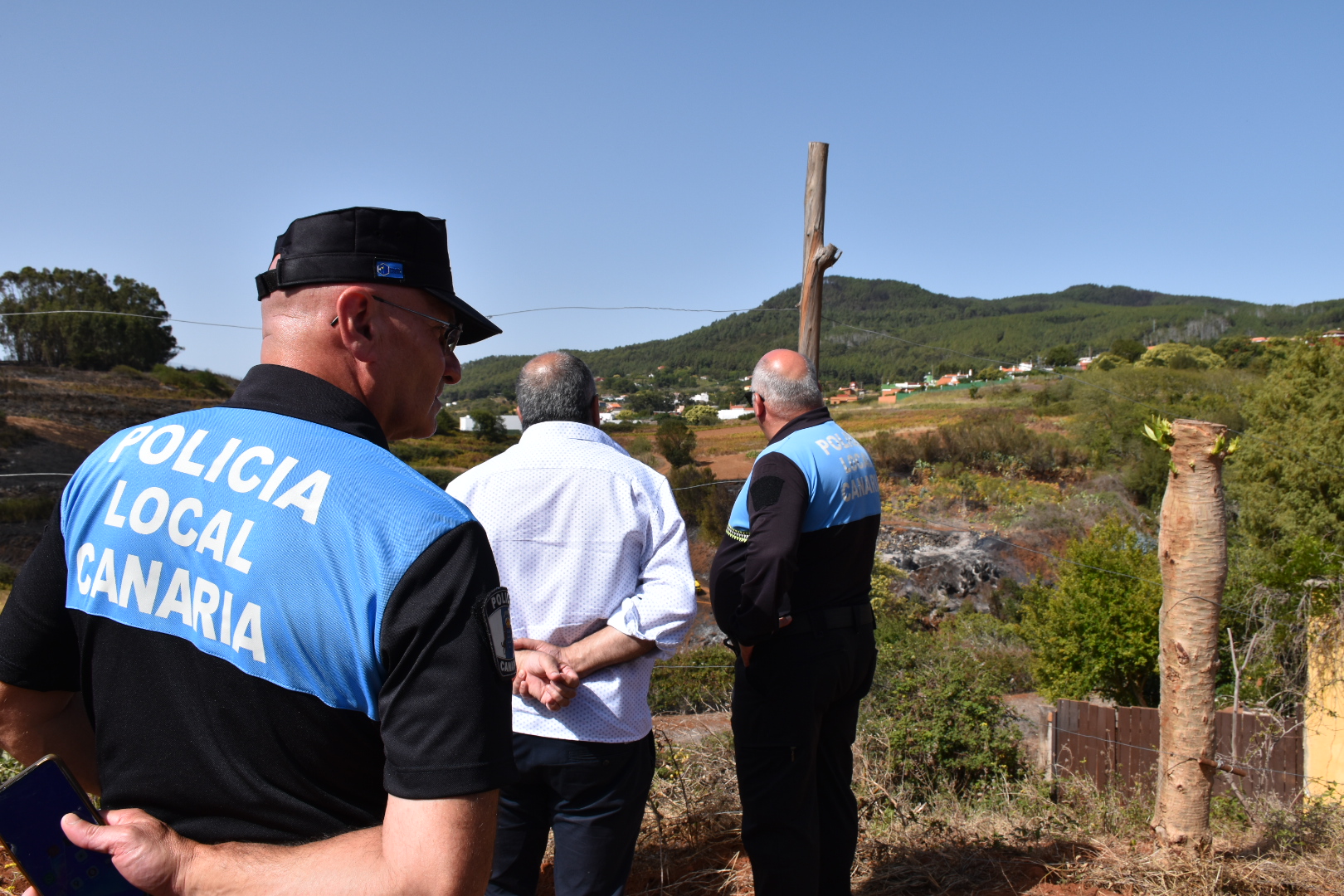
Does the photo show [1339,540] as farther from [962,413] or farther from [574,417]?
[574,417]

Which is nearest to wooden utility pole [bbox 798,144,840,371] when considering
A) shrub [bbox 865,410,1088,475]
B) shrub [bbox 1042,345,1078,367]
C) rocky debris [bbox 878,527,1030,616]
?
rocky debris [bbox 878,527,1030,616]

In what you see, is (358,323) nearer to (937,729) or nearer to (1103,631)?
(937,729)

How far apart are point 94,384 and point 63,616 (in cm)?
1131

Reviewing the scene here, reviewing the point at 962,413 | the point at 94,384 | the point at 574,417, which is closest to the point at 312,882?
the point at 574,417

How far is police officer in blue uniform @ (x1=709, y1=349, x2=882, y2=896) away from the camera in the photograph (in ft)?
7.90

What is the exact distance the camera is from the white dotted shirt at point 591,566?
203 cm

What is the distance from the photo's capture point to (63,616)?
1101mm

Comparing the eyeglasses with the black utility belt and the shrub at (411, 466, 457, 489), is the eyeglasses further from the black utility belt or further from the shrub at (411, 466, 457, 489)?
the shrub at (411, 466, 457, 489)

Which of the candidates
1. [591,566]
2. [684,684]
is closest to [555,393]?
[591,566]

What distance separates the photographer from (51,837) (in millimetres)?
908

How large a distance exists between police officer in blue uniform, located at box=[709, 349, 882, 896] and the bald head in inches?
3.5

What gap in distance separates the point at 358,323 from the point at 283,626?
0.41 meters

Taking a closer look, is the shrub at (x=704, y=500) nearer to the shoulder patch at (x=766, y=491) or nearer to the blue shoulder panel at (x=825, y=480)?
the blue shoulder panel at (x=825, y=480)

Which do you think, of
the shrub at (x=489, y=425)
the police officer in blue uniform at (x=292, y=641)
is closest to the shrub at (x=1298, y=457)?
the shrub at (x=489, y=425)
